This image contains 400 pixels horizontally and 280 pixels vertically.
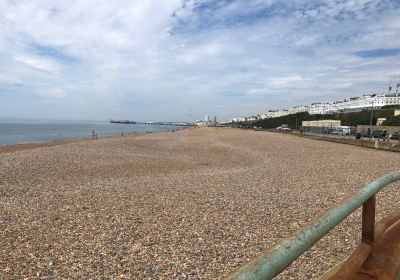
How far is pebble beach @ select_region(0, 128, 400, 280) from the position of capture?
234 inches

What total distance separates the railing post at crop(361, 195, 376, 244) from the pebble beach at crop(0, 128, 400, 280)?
3.52ft

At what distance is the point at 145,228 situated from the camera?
26.1 ft

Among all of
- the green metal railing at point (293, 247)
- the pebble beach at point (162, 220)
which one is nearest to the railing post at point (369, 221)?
the green metal railing at point (293, 247)

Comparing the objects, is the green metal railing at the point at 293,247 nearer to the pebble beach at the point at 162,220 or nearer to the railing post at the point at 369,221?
the railing post at the point at 369,221

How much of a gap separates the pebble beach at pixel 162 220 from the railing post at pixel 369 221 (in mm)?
1074

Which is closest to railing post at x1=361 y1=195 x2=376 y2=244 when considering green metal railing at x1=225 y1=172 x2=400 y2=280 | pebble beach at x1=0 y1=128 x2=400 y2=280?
green metal railing at x1=225 y1=172 x2=400 y2=280

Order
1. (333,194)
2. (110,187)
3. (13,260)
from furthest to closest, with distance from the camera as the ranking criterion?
1. (110,187)
2. (333,194)
3. (13,260)

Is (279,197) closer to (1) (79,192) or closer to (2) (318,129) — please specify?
(1) (79,192)

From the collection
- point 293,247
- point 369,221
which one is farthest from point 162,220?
point 293,247

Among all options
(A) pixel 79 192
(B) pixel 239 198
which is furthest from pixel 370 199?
(A) pixel 79 192

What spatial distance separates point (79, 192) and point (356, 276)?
10.7m

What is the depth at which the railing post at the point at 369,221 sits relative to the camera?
277 cm

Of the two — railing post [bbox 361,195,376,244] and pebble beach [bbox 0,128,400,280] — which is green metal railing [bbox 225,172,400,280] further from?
pebble beach [bbox 0,128,400,280]

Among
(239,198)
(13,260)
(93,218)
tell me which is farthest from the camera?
(239,198)
